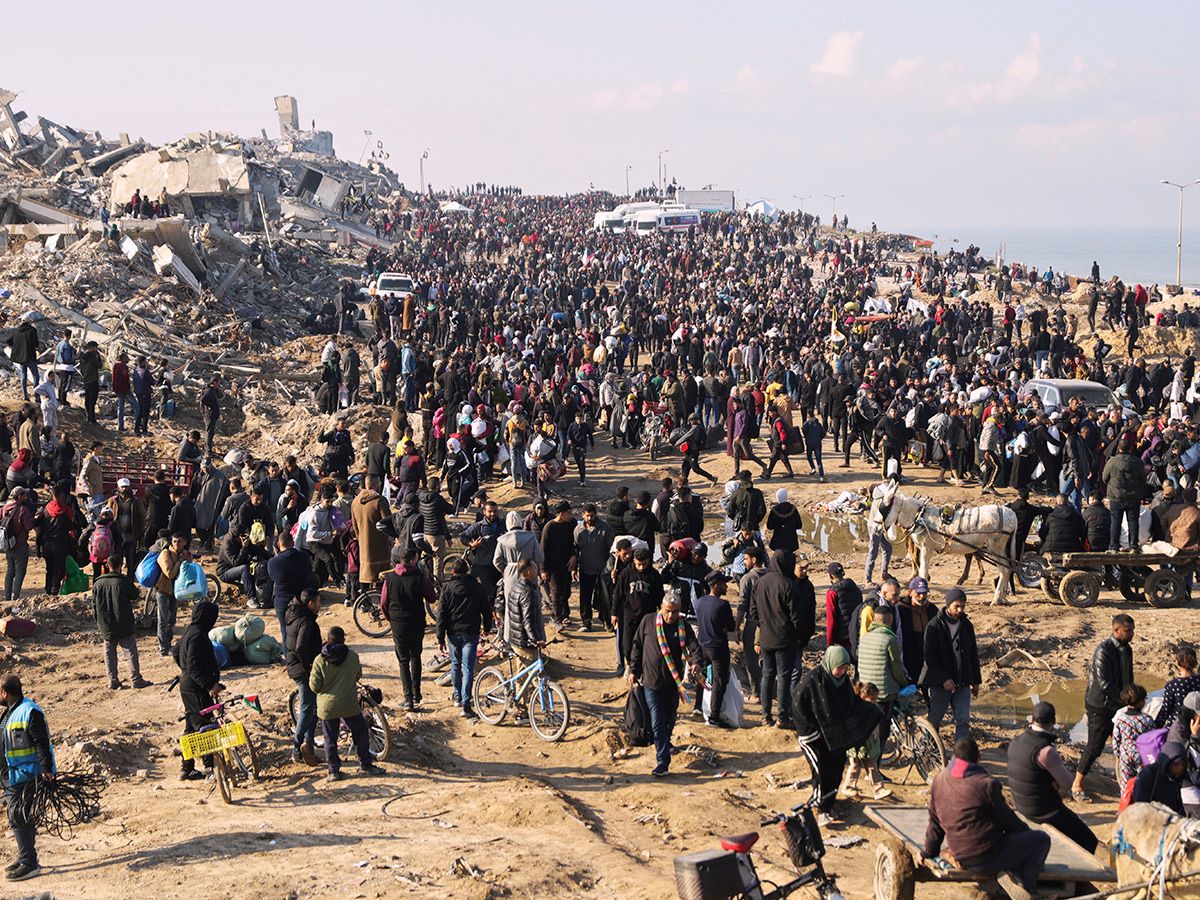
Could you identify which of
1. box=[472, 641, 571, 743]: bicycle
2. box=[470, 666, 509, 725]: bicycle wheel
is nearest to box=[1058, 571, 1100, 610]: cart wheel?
box=[472, 641, 571, 743]: bicycle

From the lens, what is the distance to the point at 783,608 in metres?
9.65

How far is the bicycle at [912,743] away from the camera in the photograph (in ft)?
29.5

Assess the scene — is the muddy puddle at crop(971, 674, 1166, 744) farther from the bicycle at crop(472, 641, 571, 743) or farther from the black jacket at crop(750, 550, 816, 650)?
the bicycle at crop(472, 641, 571, 743)

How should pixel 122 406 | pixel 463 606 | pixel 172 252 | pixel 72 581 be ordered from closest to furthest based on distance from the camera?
pixel 463 606 → pixel 72 581 → pixel 122 406 → pixel 172 252

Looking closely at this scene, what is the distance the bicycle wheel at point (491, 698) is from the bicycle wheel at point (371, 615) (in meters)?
2.98

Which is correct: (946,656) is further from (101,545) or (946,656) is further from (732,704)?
(101,545)

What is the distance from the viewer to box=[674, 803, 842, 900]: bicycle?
6.07m

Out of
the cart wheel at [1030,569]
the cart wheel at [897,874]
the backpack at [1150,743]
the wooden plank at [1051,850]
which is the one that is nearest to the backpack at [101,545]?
the wooden plank at [1051,850]

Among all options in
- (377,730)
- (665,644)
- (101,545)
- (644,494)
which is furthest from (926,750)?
(101,545)

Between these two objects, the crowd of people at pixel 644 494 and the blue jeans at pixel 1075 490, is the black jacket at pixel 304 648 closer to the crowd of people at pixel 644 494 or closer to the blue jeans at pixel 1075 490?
the crowd of people at pixel 644 494

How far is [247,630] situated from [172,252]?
25898 mm

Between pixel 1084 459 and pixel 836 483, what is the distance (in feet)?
14.5

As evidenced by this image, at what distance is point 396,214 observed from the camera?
6838 centimetres

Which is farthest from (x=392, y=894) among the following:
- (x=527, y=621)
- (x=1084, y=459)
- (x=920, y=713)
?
(x=1084, y=459)
